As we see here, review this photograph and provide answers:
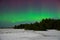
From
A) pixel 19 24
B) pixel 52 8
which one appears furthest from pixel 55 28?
pixel 19 24

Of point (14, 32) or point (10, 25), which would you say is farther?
point (14, 32)

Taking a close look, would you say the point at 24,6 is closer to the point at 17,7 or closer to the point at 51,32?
the point at 17,7

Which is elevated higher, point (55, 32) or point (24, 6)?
point (24, 6)

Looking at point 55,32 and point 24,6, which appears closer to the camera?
point 24,6

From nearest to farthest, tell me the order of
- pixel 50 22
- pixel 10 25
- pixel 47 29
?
1. pixel 10 25
2. pixel 50 22
3. pixel 47 29

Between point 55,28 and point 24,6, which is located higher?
point 24,6

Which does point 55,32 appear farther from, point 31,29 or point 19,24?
point 19,24

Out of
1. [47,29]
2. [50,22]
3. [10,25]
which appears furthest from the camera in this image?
[47,29]

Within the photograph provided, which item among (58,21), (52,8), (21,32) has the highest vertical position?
(52,8)

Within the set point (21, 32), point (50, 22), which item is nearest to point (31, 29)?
point (21, 32)

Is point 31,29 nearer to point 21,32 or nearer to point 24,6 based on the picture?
point 21,32
